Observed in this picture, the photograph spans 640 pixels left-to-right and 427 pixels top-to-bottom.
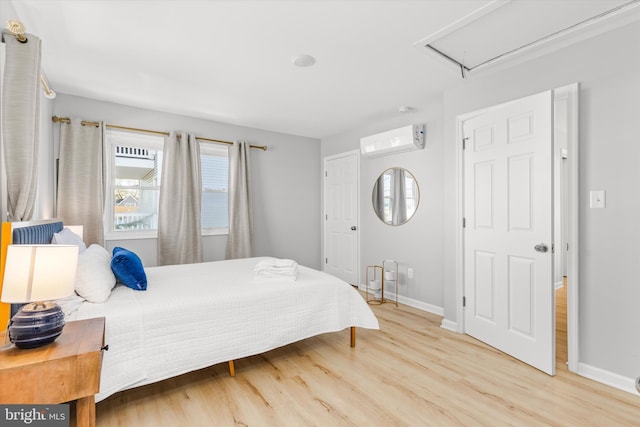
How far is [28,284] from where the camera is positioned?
4.25 ft

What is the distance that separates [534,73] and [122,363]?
3.59 m

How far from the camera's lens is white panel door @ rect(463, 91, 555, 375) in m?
2.43

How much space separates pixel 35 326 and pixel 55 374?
228mm

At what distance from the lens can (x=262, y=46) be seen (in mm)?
Answer: 2445

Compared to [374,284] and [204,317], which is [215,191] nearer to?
[374,284]

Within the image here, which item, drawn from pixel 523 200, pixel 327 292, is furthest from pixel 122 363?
pixel 523 200

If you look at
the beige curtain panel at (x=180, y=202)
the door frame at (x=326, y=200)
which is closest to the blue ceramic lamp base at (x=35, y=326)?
the beige curtain panel at (x=180, y=202)

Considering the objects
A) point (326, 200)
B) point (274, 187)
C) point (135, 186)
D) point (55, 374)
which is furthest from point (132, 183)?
point (55, 374)

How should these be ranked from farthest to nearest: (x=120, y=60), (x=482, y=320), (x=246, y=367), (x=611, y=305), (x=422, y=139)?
(x=422, y=139) < (x=482, y=320) < (x=120, y=60) < (x=246, y=367) < (x=611, y=305)

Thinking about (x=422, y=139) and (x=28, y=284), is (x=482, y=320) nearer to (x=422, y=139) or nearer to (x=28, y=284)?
(x=422, y=139)

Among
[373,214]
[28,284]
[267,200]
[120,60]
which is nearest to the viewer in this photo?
[28,284]

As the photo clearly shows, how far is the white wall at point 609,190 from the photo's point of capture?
2.12 meters

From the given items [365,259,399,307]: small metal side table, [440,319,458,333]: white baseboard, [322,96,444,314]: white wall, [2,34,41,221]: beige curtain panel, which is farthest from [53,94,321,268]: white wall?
[440,319,458,333]: white baseboard

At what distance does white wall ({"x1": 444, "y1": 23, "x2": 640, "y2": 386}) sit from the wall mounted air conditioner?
4.81 ft
